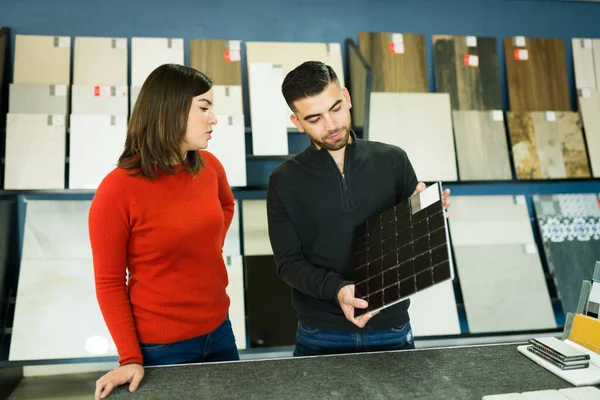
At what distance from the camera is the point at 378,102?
3.02m

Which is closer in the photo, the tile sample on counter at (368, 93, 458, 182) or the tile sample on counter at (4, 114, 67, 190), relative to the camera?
the tile sample on counter at (4, 114, 67, 190)

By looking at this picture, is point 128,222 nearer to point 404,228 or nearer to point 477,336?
point 404,228

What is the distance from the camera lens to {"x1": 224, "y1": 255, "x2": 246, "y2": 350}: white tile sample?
2689 millimetres

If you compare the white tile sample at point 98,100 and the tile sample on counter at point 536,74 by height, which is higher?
the tile sample on counter at point 536,74

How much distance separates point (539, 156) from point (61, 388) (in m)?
3.27

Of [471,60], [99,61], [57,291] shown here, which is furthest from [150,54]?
[471,60]

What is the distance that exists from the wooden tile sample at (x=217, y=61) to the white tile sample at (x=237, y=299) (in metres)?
1.10

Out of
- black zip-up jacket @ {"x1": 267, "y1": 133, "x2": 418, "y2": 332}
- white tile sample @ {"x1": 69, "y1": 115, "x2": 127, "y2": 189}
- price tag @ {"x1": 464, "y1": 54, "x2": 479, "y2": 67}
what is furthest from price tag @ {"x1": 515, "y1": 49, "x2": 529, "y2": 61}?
white tile sample @ {"x1": 69, "y1": 115, "x2": 127, "y2": 189}

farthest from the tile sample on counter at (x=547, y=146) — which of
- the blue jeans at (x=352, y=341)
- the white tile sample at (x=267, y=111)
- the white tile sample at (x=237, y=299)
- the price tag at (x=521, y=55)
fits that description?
the blue jeans at (x=352, y=341)

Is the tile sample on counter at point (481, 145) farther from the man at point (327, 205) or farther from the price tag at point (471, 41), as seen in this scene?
the man at point (327, 205)

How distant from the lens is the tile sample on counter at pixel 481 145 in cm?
305

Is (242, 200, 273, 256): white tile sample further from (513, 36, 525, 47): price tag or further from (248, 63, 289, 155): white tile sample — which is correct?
(513, 36, 525, 47): price tag

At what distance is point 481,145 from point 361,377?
7.77 ft

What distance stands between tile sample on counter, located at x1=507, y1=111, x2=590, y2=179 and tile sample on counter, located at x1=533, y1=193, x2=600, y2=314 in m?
0.20
